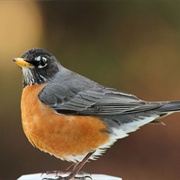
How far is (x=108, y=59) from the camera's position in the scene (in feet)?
33.3

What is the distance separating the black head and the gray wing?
0.27 feet

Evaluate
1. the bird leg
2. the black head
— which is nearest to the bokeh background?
the black head

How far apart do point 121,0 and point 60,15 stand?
1300 millimetres

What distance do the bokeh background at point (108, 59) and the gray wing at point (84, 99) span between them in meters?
4.17

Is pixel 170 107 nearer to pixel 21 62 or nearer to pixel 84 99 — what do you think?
pixel 84 99

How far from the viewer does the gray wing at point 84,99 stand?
5062 mm

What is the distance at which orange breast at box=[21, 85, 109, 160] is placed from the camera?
473 centimetres

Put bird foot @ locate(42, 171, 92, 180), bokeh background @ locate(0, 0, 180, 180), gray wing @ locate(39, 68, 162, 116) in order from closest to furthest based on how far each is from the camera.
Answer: bird foot @ locate(42, 171, 92, 180), gray wing @ locate(39, 68, 162, 116), bokeh background @ locate(0, 0, 180, 180)

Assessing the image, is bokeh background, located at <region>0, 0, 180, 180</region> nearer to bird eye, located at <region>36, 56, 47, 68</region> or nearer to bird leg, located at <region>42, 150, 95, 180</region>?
bird eye, located at <region>36, 56, 47, 68</region>

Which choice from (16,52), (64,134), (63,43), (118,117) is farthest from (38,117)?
(63,43)

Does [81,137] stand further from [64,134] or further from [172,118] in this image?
[172,118]

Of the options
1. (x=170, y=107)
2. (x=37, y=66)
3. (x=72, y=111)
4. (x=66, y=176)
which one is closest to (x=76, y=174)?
(x=66, y=176)

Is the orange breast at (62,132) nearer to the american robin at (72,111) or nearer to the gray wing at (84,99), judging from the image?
the american robin at (72,111)

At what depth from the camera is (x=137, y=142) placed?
9977 millimetres
